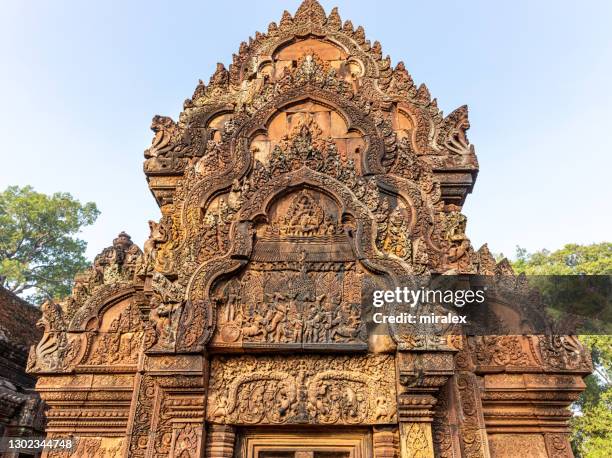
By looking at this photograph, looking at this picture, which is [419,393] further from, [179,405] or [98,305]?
[98,305]

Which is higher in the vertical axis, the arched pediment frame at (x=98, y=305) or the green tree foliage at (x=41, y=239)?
the green tree foliage at (x=41, y=239)

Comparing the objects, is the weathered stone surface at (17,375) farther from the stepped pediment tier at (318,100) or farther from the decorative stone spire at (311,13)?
the decorative stone spire at (311,13)

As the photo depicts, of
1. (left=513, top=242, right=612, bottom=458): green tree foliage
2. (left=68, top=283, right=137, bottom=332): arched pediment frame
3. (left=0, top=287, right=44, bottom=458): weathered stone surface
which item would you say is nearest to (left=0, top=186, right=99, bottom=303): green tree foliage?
(left=0, top=287, right=44, bottom=458): weathered stone surface

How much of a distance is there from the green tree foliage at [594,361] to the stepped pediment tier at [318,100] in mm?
12930

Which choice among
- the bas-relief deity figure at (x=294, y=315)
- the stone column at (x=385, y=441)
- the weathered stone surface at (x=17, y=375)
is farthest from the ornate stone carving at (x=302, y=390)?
the weathered stone surface at (x=17, y=375)

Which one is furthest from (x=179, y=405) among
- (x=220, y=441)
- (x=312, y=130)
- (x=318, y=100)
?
(x=318, y=100)

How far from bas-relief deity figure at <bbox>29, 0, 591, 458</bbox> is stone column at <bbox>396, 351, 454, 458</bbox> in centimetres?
2

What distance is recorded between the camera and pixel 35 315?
1386 centimetres

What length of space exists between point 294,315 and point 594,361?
882 inches

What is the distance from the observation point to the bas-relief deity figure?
208 inches

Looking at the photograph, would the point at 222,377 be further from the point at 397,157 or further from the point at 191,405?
the point at 397,157

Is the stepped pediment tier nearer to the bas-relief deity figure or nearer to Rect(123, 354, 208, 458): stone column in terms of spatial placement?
the bas-relief deity figure

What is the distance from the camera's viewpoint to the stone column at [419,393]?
4.98 m

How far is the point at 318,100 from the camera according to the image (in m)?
7.51
